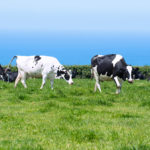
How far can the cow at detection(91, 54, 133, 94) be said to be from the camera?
15539 mm

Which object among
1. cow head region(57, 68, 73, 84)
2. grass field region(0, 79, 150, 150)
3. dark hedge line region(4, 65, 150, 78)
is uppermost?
dark hedge line region(4, 65, 150, 78)

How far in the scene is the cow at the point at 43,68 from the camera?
57.5ft

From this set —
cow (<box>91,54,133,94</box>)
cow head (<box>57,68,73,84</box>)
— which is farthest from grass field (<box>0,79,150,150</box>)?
cow head (<box>57,68,73,84</box>)

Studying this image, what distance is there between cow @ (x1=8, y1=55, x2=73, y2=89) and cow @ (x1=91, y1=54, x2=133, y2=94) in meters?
1.66

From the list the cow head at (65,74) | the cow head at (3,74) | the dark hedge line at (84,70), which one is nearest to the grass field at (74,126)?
the cow head at (65,74)

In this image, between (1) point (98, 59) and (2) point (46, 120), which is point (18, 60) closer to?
(1) point (98, 59)

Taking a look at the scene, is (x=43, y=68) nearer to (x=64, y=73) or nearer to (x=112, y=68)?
(x=64, y=73)

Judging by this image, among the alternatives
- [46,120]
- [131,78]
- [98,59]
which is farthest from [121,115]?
[98,59]

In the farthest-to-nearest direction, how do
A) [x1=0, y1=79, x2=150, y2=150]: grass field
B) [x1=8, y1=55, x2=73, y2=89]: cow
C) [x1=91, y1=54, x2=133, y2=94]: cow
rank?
1. [x1=8, y1=55, x2=73, y2=89]: cow
2. [x1=91, y1=54, x2=133, y2=94]: cow
3. [x1=0, y1=79, x2=150, y2=150]: grass field

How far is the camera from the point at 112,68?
52.8ft

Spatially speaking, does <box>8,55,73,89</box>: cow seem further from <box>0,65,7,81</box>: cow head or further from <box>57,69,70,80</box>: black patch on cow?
<box>0,65,7,81</box>: cow head

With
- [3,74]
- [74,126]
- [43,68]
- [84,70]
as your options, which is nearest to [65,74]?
A: [43,68]

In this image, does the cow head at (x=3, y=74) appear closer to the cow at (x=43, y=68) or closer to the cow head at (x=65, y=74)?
the cow at (x=43, y=68)

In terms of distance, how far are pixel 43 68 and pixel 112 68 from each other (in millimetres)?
3720
